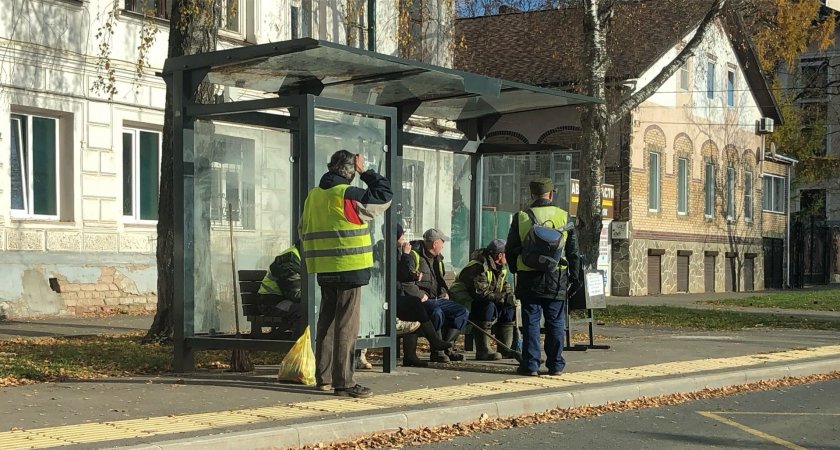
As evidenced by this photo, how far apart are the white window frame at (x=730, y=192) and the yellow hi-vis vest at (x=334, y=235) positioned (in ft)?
101

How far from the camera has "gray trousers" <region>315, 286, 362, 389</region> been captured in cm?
935

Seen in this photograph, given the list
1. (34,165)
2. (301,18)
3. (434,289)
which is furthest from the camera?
(301,18)

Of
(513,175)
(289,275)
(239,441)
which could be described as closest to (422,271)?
(289,275)

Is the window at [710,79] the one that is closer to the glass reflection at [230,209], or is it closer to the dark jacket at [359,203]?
the glass reflection at [230,209]

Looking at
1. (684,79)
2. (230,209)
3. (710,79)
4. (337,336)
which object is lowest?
(337,336)

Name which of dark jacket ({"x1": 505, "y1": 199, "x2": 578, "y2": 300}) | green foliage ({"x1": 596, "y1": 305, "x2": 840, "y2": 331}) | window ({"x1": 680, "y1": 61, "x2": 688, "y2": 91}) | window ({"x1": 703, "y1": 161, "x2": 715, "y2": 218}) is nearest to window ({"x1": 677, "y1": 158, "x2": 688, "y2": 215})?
window ({"x1": 703, "y1": 161, "x2": 715, "y2": 218})

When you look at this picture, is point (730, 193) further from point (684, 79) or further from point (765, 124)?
point (684, 79)

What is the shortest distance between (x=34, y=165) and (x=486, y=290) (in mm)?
8907

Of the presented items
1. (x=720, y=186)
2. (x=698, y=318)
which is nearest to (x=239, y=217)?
(x=698, y=318)

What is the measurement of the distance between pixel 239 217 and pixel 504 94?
10.9ft

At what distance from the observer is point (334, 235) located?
939cm

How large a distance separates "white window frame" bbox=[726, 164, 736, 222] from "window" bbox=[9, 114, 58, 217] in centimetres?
2573

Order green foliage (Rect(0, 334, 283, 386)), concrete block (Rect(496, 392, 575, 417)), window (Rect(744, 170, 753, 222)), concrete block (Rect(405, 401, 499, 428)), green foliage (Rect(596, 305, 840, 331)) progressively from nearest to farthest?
concrete block (Rect(405, 401, 499, 428))
concrete block (Rect(496, 392, 575, 417))
green foliage (Rect(0, 334, 283, 386))
green foliage (Rect(596, 305, 840, 331))
window (Rect(744, 170, 753, 222))

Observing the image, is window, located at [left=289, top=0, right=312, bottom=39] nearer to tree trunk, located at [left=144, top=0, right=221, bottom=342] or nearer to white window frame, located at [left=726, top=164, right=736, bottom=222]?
tree trunk, located at [left=144, top=0, right=221, bottom=342]
